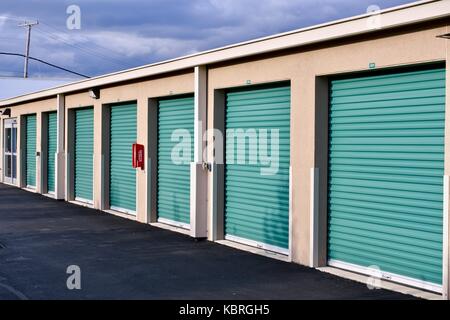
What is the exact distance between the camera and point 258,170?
12.7m

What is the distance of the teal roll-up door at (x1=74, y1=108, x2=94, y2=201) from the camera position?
2084 cm

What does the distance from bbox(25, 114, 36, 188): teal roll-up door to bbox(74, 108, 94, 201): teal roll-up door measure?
514 centimetres

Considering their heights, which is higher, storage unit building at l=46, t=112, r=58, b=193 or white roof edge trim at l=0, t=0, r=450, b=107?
white roof edge trim at l=0, t=0, r=450, b=107

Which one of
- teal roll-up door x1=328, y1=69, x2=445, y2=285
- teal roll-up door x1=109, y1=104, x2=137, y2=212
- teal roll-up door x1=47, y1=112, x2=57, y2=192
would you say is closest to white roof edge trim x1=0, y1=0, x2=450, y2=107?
teal roll-up door x1=328, y1=69, x2=445, y2=285

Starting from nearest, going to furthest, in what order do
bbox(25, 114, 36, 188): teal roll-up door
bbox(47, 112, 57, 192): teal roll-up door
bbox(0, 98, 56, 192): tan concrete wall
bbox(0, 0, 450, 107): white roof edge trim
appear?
bbox(0, 0, 450, 107): white roof edge trim
bbox(47, 112, 57, 192): teal roll-up door
bbox(0, 98, 56, 192): tan concrete wall
bbox(25, 114, 36, 188): teal roll-up door

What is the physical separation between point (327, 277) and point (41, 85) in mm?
39069

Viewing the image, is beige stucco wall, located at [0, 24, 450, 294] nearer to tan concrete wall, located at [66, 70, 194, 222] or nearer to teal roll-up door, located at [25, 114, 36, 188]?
tan concrete wall, located at [66, 70, 194, 222]

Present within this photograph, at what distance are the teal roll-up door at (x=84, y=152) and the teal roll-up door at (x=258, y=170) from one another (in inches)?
317

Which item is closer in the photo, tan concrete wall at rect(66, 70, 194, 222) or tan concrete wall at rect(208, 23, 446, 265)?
tan concrete wall at rect(208, 23, 446, 265)

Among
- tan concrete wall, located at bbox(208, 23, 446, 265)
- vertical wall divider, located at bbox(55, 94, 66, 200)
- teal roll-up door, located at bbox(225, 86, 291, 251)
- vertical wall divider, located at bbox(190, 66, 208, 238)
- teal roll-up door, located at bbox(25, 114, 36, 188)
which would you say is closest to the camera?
tan concrete wall, located at bbox(208, 23, 446, 265)

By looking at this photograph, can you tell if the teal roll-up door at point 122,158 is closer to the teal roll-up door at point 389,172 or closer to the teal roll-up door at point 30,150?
the teal roll-up door at point 389,172

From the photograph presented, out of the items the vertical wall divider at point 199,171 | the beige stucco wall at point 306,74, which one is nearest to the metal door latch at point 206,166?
the vertical wall divider at point 199,171
